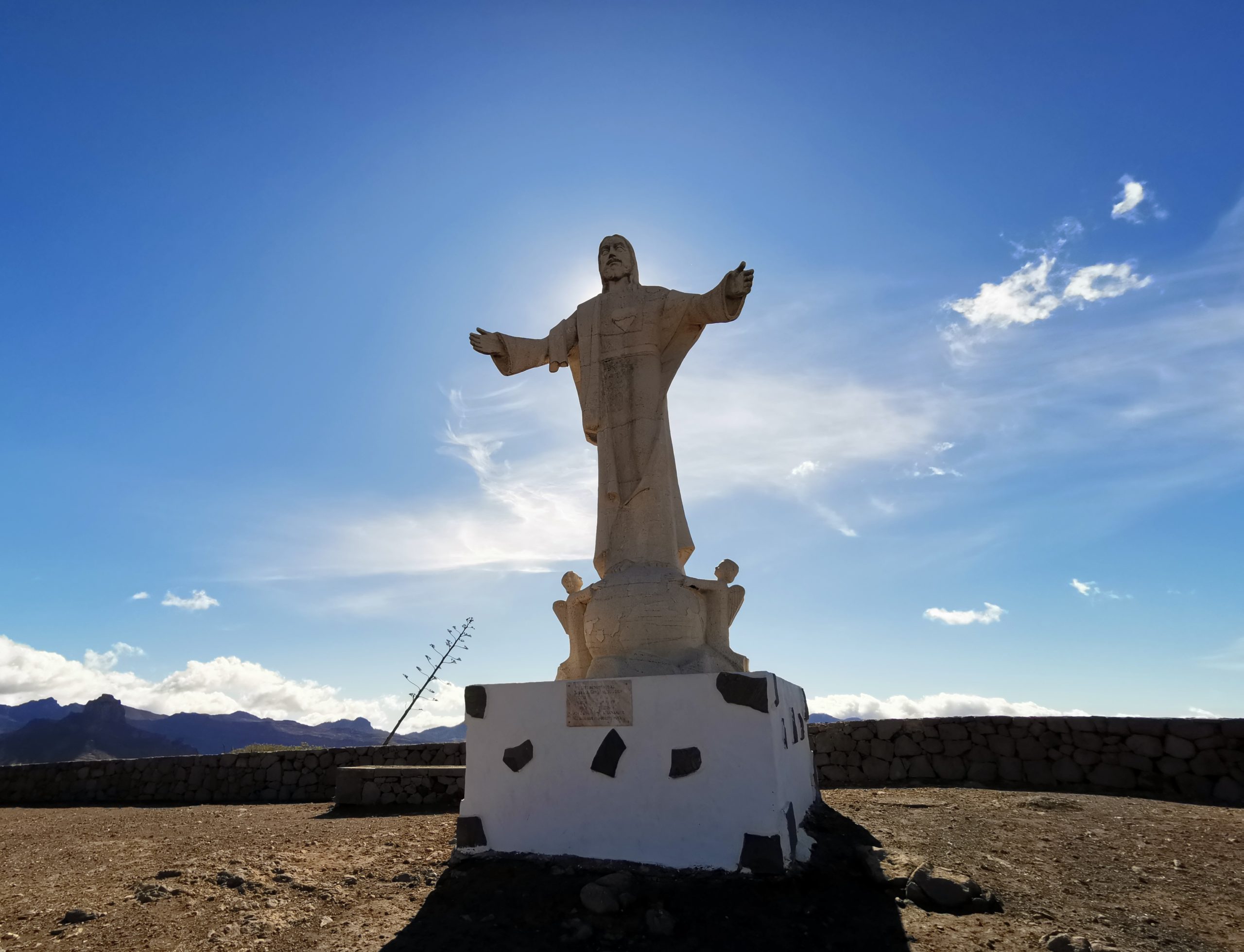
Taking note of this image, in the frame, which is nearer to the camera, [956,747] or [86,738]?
[956,747]

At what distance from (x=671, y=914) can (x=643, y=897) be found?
0.18 metres

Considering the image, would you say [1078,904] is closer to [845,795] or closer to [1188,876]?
[1188,876]

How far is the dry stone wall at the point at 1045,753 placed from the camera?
7.03m

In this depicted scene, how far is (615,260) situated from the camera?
225 inches

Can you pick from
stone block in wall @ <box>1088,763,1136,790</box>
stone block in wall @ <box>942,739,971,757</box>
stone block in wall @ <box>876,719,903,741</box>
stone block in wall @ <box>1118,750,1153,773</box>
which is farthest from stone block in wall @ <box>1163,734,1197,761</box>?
stone block in wall @ <box>876,719,903,741</box>

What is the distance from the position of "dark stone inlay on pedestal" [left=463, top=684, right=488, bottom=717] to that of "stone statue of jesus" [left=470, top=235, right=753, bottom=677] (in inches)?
44.8

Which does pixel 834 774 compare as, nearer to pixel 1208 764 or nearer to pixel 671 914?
pixel 1208 764

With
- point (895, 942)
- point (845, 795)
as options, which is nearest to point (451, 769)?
point (845, 795)

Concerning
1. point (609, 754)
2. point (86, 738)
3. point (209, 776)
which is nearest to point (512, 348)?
point (609, 754)

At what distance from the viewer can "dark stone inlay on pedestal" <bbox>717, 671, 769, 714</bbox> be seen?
367 cm

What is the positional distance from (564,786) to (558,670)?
1.19 meters

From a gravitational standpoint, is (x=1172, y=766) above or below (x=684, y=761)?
below

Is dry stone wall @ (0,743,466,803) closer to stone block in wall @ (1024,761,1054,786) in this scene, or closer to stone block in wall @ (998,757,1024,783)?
stone block in wall @ (998,757,1024,783)

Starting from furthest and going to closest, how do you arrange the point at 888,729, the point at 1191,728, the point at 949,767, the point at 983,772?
the point at 888,729
the point at 949,767
the point at 983,772
the point at 1191,728
